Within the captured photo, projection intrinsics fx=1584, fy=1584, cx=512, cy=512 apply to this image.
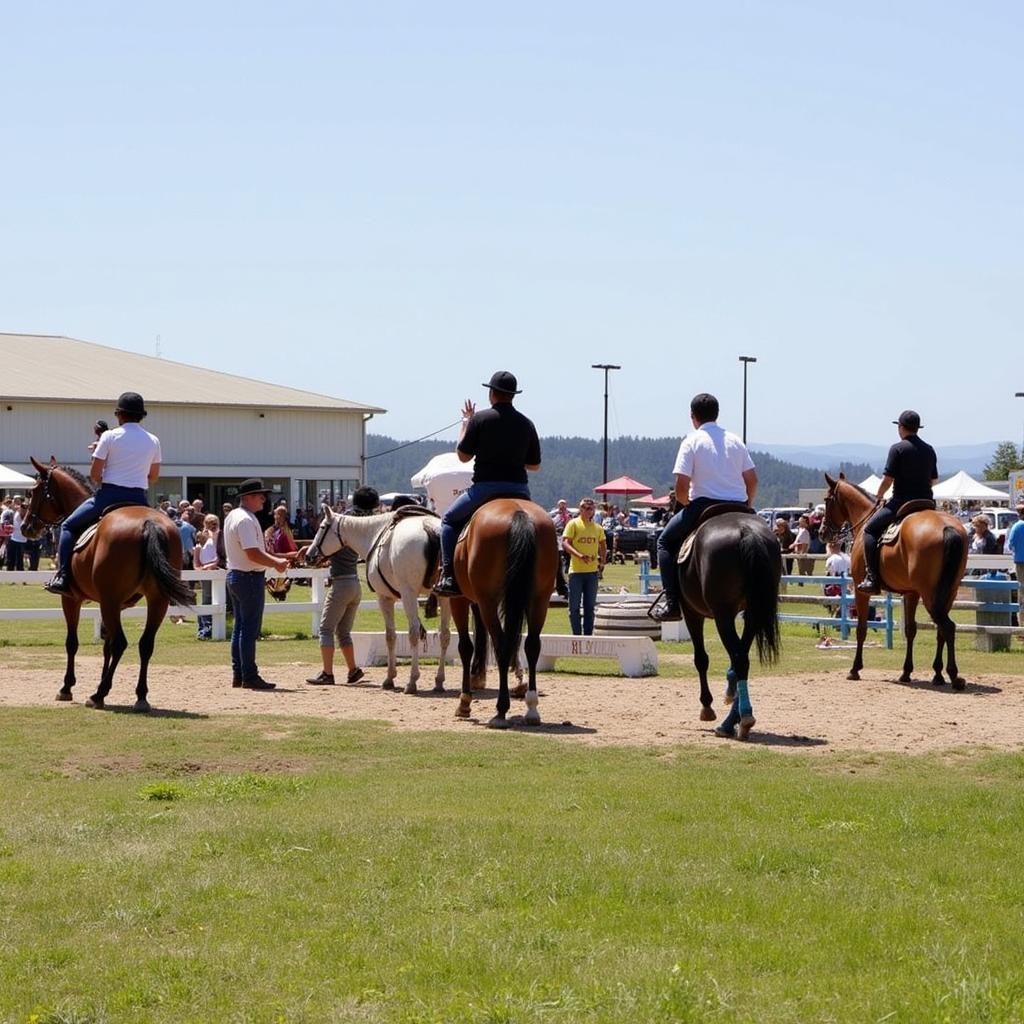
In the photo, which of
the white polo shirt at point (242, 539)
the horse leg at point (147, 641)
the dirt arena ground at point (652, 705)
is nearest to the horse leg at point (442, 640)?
the dirt arena ground at point (652, 705)

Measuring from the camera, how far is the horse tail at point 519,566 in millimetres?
13344

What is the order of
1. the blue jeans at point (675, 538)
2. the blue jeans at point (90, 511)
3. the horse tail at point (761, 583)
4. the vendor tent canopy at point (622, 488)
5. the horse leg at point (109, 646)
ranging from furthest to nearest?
the vendor tent canopy at point (622, 488) < the blue jeans at point (90, 511) < the horse leg at point (109, 646) < the blue jeans at point (675, 538) < the horse tail at point (761, 583)

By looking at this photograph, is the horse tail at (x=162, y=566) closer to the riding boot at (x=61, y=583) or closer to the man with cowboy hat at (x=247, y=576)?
the riding boot at (x=61, y=583)

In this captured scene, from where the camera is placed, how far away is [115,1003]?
568 centimetres

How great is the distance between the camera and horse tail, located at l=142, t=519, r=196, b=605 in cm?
1454

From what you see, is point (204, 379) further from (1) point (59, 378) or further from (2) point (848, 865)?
(2) point (848, 865)

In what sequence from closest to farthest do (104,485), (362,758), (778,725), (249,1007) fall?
(249,1007)
(362,758)
(778,725)
(104,485)

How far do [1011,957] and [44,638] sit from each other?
21.4m

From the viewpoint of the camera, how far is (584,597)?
22344 mm

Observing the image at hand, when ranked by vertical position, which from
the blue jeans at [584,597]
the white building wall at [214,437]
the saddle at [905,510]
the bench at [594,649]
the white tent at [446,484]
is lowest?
the bench at [594,649]

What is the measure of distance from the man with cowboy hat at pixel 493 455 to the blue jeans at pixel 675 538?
137cm

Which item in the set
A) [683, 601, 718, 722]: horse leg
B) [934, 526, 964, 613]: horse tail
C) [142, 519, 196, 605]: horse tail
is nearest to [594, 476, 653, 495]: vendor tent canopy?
[934, 526, 964, 613]: horse tail

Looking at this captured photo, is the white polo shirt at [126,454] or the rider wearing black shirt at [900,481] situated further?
the rider wearing black shirt at [900,481]

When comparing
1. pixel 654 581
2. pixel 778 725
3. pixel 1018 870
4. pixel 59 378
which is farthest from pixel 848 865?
pixel 59 378
